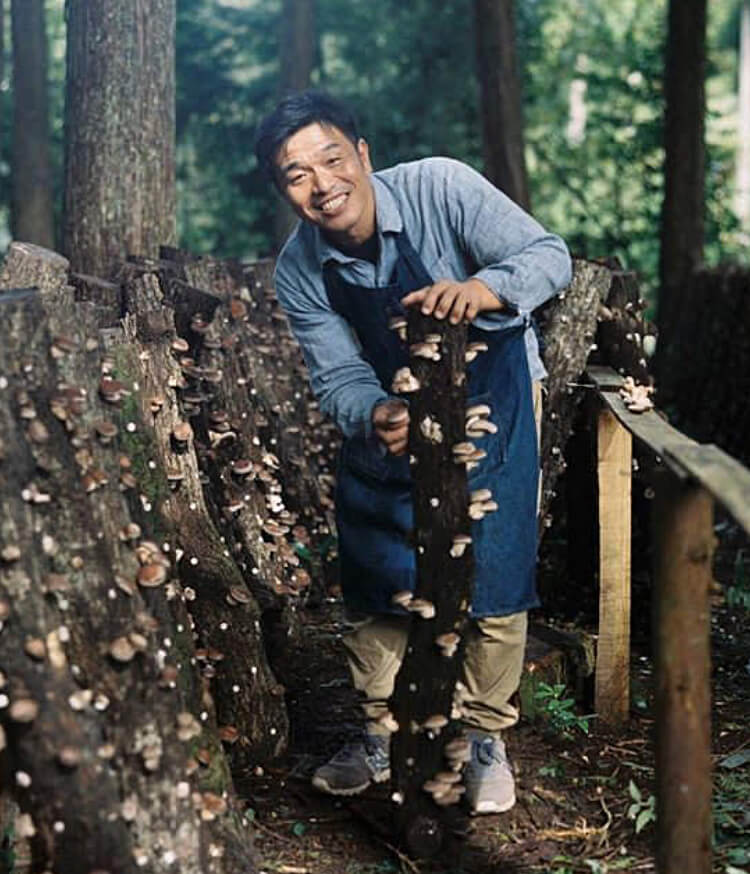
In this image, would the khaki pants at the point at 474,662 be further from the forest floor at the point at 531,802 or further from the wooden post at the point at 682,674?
the wooden post at the point at 682,674

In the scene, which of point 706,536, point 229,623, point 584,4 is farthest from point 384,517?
point 584,4

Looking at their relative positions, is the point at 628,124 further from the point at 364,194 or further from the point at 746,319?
the point at 364,194

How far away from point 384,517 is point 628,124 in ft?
48.4

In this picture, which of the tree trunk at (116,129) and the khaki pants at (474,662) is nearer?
the khaki pants at (474,662)

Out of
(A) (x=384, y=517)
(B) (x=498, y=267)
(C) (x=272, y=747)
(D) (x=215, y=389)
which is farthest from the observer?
(D) (x=215, y=389)

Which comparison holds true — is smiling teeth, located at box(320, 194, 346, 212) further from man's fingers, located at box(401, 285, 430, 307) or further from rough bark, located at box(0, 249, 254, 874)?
rough bark, located at box(0, 249, 254, 874)

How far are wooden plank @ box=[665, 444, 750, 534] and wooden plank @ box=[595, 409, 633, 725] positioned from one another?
188 cm

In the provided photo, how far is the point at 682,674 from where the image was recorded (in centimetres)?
381

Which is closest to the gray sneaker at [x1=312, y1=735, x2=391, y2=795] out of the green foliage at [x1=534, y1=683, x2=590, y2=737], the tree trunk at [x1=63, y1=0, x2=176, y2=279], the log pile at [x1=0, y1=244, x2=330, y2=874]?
the log pile at [x1=0, y1=244, x2=330, y2=874]

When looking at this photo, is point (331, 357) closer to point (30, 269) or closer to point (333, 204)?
point (333, 204)

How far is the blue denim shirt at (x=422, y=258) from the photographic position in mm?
4609

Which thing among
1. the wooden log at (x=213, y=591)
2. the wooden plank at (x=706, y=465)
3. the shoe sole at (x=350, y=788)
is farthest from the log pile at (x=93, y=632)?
the wooden plank at (x=706, y=465)

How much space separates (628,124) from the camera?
18.8 m

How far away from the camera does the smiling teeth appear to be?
4668mm
